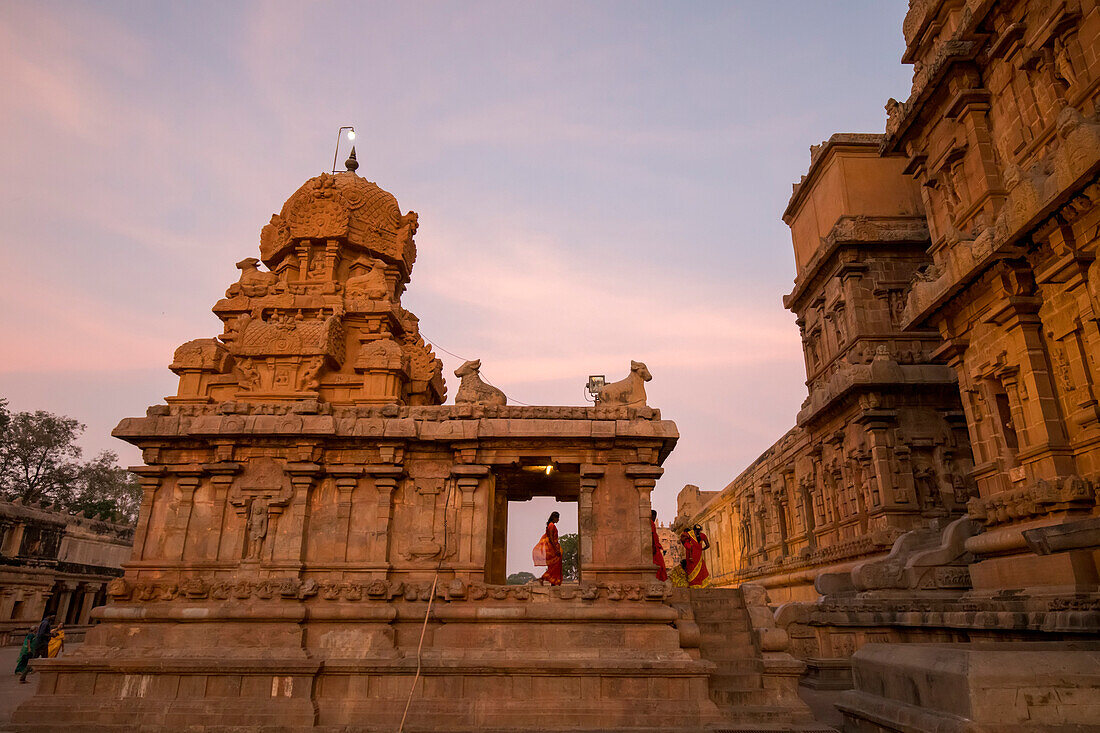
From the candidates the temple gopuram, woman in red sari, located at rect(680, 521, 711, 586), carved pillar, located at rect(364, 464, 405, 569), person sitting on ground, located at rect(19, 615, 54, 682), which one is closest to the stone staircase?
woman in red sari, located at rect(680, 521, 711, 586)

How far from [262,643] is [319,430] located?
12.5 ft

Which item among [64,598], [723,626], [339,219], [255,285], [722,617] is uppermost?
[339,219]

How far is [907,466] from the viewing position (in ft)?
58.7

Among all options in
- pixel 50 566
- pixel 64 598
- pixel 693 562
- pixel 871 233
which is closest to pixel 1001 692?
pixel 693 562

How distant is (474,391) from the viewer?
12.8 m

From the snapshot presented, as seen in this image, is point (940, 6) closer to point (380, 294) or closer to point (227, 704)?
point (380, 294)

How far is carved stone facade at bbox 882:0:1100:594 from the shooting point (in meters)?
10.1

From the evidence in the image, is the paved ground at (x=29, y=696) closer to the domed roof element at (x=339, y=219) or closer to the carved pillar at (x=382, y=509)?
the carved pillar at (x=382, y=509)

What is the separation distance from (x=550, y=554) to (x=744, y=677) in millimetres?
4135

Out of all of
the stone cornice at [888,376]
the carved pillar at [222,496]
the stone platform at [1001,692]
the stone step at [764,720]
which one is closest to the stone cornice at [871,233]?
the stone cornice at [888,376]

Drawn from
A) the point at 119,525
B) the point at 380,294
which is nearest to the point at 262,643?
the point at 380,294

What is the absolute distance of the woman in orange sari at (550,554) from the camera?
12.4m

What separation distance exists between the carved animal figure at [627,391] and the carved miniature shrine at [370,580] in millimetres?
48

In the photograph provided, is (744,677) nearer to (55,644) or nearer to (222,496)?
(222,496)
